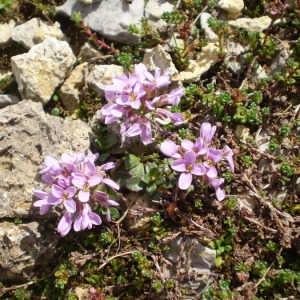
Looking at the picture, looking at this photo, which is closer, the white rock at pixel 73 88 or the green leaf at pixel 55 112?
the green leaf at pixel 55 112

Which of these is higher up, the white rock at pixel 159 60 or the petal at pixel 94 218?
the white rock at pixel 159 60

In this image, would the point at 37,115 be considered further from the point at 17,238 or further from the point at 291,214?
the point at 291,214

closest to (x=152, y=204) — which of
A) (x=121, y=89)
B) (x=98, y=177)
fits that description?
(x=98, y=177)

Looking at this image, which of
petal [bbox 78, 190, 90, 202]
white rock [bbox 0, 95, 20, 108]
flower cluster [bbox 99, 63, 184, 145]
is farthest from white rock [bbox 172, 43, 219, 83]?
white rock [bbox 0, 95, 20, 108]

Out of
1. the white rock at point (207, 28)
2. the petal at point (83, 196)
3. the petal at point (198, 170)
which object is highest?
the white rock at point (207, 28)

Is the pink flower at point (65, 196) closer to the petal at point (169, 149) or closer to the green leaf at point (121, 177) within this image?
the green leaf at point (121, 177)

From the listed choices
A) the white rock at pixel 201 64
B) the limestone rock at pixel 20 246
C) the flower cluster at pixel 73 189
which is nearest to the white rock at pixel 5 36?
the flower cluster at pixel 73 189

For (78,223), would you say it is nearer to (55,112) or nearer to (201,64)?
(55,112)
